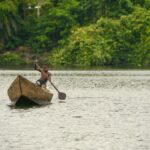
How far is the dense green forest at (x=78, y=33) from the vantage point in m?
94.6

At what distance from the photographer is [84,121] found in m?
33.8

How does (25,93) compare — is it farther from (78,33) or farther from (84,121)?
(78,33)

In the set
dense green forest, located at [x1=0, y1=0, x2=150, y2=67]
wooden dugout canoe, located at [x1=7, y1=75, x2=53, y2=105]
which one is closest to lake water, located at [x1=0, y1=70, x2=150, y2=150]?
wooden dugout canoe, located at [x1=7, y1=75, x2=53, y2=105]

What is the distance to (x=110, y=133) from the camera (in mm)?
29812

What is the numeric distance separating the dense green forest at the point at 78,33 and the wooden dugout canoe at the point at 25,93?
167 feet

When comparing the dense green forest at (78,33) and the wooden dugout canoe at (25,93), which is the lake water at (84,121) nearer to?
the wooden dugout canoe at (25,93)

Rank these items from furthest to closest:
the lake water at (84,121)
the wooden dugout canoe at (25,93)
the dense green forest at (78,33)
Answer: the dense green forest at (78,33) < the wooden dugout canoe at (25,93) < the lake water at (84,121)

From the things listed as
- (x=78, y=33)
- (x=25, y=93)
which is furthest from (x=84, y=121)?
(x=78, y=33)

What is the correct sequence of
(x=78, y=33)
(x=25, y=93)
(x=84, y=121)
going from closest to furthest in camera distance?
(x=84, y=121) < (x=25, y=93) < (x=78, y=33)

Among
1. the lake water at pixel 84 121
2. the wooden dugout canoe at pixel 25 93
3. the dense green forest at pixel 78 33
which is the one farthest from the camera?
the dense green forest at pixel 78 33

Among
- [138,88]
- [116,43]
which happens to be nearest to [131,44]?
[116,43]

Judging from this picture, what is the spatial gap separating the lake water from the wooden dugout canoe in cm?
83

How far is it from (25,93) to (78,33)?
55.1m

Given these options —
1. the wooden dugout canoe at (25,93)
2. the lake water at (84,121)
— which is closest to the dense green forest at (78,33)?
the lake water at (84,121)
